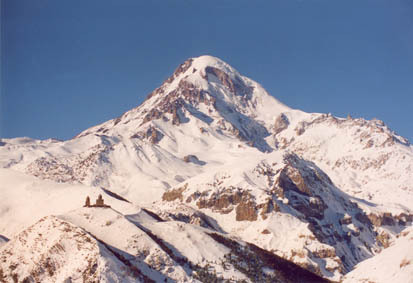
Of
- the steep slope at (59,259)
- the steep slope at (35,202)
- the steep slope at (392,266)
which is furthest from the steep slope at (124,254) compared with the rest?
the steep slope at (35,202)

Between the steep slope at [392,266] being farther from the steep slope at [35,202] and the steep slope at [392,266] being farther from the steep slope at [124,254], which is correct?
the steep slope at [35,202]

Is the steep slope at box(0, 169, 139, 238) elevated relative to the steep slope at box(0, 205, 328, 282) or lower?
elevated

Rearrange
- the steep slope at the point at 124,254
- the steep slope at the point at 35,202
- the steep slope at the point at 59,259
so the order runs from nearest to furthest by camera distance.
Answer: the steep slope at the point at 59,259, the steep slope at the point at 124,254, the steep slope at the point at 35,202

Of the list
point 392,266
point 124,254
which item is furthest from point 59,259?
point 392,266

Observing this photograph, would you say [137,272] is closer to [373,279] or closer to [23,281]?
[23,281]

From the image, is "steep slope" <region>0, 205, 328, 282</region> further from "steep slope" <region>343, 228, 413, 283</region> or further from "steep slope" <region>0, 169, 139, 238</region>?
"steep slope" <region>0, 169, 139, 238</region>

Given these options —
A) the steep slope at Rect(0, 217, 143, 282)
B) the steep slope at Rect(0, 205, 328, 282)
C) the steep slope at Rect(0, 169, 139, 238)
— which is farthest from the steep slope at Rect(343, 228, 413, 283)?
the steep slope at Rect(0, 169, 139, 238)

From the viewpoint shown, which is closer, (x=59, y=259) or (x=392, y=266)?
(x=59, y=259)

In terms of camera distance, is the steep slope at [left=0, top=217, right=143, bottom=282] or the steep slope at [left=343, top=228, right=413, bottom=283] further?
the steep slope at [left=343, top=228, right=413, bottom=283]

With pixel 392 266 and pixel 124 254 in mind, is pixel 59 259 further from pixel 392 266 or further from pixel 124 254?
pixel 392 266

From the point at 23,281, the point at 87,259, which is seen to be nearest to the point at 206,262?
the point at 87,259

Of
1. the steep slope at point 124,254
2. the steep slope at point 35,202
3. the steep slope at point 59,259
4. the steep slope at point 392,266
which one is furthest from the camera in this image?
the steep slope at point 35,202

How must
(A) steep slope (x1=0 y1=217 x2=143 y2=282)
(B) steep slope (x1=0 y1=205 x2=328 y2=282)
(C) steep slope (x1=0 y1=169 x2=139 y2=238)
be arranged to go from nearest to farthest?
(A) steep slope (x1=0 y1=217 x2=143 y2=282) < (B) steep slope (x1=0 y1=205 x2=328 y2=282) < (C) steep slope (x1=0 y1=169 x2=139 y2=238)

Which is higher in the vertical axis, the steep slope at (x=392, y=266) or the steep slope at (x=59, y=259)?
the steep slope at (x=392, y=266)
